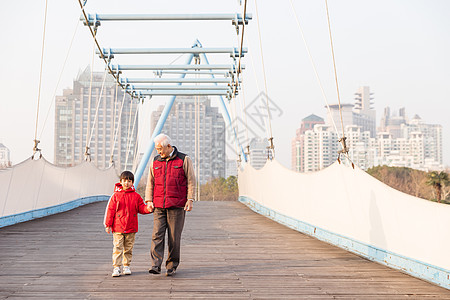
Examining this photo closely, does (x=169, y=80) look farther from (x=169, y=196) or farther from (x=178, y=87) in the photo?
(x=169, y=196)

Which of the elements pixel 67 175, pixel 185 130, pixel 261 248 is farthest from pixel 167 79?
pixel 185 130

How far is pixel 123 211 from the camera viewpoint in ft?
15.3

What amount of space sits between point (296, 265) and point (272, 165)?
19.3ft

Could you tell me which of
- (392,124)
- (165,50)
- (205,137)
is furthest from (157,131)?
(392,124)

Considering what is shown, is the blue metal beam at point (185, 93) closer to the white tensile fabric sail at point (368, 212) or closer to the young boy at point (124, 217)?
the white tensile fabric sail at point (368, 212)

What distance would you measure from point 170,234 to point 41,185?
6.37 meters

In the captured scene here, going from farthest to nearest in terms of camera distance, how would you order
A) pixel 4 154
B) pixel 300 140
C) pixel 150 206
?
pixel 300 140 < pixel 4 154 < pixel 150 206

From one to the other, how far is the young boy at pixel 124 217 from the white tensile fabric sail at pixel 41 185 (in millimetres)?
4239

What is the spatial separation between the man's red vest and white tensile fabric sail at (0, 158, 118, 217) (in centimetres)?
445

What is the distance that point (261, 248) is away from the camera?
6.41 meters

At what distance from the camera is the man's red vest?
15.2ft

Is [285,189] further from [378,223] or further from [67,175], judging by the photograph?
[67,175]

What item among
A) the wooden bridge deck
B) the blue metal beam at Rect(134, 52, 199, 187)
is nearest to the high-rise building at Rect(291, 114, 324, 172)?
the blue metal beam at Rect(134, 52, 199, 187)

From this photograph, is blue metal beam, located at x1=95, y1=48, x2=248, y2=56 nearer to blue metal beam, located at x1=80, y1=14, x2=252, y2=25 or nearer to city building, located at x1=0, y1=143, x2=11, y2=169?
blue metal beam, located at x1=80, y1=14, x2=252, y2=25
